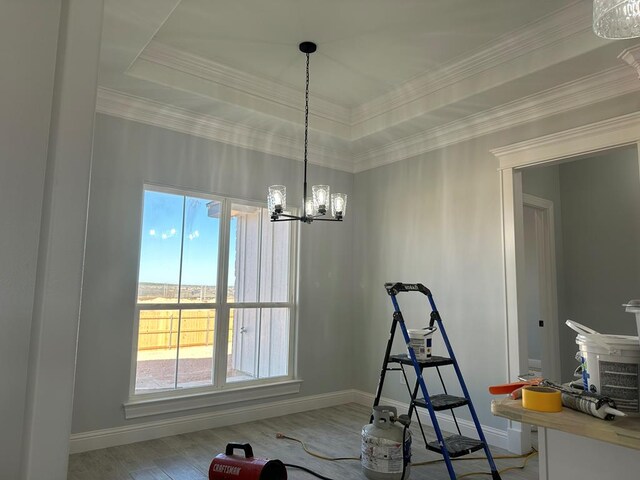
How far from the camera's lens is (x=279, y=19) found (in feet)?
10.1

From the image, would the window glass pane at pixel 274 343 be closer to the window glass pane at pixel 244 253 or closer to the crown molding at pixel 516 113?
the window glass pane at pixel 244 253

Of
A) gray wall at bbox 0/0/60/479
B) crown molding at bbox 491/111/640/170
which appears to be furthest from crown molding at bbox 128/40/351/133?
gray wall at bbox 0/0/60/479

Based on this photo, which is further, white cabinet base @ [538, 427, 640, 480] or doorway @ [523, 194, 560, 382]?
doorway @ [523, 194, 560, 382]

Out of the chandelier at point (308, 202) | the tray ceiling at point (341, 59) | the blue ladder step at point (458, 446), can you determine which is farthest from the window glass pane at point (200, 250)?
the blue ladder step at point (458, 446)

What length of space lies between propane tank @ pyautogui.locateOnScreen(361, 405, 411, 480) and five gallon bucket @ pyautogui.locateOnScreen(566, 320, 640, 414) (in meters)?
1.56

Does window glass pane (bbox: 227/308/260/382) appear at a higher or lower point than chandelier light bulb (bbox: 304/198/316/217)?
lower

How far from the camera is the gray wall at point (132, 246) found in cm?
344

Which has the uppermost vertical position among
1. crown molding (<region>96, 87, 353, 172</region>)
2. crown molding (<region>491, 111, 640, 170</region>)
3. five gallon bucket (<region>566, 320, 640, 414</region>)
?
crown molding (<region>96, 87, 353, 172</region>)

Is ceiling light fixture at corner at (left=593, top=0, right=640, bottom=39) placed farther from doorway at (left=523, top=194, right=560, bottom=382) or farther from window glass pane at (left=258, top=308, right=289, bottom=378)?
window glass pane at (left=258, top=308, right=289, bottom=378)

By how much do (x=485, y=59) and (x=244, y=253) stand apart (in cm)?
277

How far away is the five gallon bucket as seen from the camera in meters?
1.38

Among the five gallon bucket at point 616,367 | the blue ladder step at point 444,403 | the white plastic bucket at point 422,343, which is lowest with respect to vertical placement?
the blue ladder step at point 444,403

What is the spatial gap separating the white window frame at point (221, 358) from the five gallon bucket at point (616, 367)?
3.26 m

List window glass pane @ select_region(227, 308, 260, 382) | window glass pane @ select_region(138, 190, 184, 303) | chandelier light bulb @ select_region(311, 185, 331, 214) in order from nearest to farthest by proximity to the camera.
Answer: chandelier light bulb @ select_region(311, 185, 331, 214)
window glass pane @ select_region(138, 190, 184, 303)
window glass pane @ select_region(227, 308, 260, 382)
